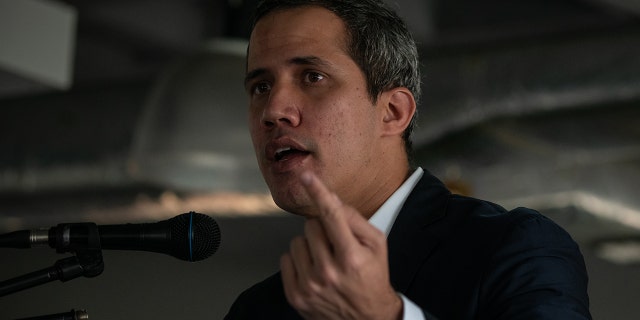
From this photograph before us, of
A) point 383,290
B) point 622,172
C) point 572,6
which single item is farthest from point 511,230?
point 622,172

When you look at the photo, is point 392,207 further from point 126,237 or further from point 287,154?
point 126,237

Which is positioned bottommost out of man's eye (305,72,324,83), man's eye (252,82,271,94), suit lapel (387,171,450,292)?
suit lapel (387,171,450,292)

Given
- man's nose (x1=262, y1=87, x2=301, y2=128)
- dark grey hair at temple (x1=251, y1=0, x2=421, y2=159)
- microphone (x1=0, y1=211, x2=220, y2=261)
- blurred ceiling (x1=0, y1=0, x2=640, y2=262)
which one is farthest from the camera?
blurred ceiling (x1=0, y1=0, x2=640, y2=262)

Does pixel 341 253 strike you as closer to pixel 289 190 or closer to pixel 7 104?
pixel 289 190

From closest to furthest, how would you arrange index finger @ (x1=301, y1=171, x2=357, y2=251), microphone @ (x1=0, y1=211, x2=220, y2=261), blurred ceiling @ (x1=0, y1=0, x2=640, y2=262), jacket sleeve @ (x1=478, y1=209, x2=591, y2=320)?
index finger @ (x1=301, y1=171, x2=357, y2=251) < jacket sleeve @ (x1=478, y1=209, x2=591, y2=320) < microphone @ (x1=0, y1=211, x2=220, y2=261) < blurred ceiling @ (x1=0, y1=0, x2=640, y2=262)

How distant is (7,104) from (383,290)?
481 cm

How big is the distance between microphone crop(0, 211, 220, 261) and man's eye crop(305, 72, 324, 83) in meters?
0.29

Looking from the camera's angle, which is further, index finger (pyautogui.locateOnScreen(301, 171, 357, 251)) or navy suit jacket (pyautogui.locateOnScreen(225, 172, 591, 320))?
navy suit jacket (pyautogui.locateOnScreen(225, 172, 591, 320))

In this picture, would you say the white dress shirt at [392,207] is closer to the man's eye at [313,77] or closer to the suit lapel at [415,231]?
the suit lapel at [415,231]

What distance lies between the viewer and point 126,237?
142 cm

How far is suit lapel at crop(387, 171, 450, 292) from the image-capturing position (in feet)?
4.89

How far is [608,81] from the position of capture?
4008 millimetres

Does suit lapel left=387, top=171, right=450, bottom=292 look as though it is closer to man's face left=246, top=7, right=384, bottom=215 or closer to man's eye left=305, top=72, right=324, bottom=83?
man's face left=246, top=7, right=384, bottom=215

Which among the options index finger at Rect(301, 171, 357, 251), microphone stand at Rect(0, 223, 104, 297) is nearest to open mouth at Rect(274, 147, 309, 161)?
microphone stand at Rect(0, 223, 104, 297)
